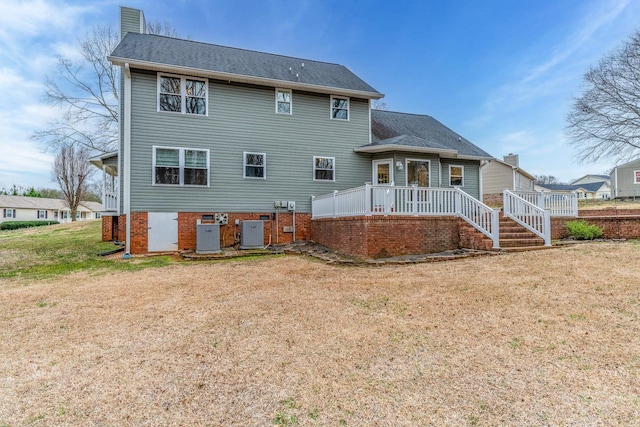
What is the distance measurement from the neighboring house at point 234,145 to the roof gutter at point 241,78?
4cm

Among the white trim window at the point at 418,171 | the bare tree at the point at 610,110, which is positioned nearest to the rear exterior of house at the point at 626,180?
the bare tree at the point at 610,110

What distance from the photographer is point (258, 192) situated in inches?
470

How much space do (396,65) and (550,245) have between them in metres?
17.1

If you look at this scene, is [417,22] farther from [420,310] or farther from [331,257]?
[420,310]

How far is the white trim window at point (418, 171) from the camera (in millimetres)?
12977

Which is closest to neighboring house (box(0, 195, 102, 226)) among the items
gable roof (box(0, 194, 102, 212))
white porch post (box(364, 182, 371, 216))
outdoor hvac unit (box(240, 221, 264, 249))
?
gable roof (box(0, 194, 102, 212))

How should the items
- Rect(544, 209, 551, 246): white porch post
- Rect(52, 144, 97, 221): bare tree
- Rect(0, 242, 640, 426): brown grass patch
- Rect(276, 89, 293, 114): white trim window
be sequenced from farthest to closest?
Rect(52, 144, 97, 221): bare tree
Rect(276, 89, 293, 114): white trim window
Rect(544, 209, 551, 246): white porch post
Rect(0, 242, 640, 426): brown grass patch

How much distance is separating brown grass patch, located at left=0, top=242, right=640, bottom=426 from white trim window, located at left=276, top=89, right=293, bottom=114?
27.0 feet

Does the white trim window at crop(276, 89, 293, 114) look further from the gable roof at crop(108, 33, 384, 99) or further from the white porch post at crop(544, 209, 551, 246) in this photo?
the white porch post at crop(544, 209, 551, 246)

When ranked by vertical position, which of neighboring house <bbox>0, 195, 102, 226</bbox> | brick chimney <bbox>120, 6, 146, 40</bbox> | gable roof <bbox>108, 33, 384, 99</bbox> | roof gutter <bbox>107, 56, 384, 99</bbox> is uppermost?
brick chimney <bbox>120, 6, 146, 40</bbox>

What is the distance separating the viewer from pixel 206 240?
10.5 meters

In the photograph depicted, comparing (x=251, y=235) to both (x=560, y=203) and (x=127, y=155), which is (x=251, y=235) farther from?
(x=560, y=203)

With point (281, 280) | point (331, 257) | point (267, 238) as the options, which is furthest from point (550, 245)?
point (267, 238)

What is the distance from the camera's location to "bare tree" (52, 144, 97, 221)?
3081 centimetres
